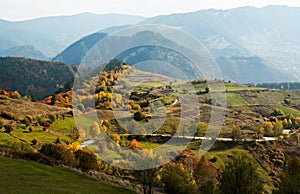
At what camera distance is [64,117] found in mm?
103125

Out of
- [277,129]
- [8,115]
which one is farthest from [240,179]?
[277,129]

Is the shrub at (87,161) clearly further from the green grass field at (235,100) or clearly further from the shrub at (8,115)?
the green grass field at (235,100)

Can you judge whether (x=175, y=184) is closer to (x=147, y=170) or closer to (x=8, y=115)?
(x=147, y=170)

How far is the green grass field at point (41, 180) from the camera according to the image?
947 inches

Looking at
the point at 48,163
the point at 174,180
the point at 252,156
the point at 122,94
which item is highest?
the point at 122,94

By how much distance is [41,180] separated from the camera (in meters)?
27.1

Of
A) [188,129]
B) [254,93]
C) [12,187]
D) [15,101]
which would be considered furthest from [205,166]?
[254,93]

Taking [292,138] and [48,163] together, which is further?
[292,138]

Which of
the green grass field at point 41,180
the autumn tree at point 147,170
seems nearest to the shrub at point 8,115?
the green grass field at point 41,180

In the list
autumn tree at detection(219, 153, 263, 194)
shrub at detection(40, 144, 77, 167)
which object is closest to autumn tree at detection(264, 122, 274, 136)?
shrub at detection(40, 144, 77, 167)

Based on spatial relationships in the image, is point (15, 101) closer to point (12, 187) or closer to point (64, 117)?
point (64, 117)

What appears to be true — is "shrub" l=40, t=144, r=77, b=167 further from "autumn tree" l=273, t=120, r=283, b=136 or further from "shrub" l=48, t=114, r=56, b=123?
"autumn tree" l=273, t=120, r=283, b=136

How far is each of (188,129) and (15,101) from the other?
2505 inches

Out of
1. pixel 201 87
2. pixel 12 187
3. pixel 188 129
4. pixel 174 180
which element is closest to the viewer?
pixel 12 187
